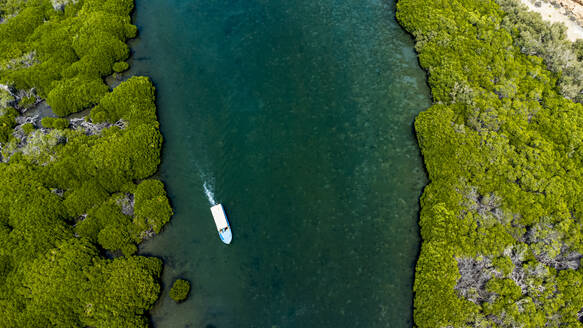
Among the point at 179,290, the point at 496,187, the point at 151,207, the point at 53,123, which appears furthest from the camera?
the point at 53,123

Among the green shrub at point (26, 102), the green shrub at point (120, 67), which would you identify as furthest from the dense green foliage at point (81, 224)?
the green shrub at point (120, 67)

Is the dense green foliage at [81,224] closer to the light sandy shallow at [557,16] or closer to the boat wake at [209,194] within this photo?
the boat wake at [209,194]

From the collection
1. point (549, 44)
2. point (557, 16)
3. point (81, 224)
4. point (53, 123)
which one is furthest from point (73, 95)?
point (557, 16)

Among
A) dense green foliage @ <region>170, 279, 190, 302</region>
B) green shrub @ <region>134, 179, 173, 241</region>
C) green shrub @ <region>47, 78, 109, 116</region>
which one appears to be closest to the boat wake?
green shrub @ <region>134, 179, 173, 241</region>

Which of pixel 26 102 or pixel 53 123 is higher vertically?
pixel 26 102

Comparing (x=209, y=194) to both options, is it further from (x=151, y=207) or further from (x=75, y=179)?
(x=75, y=179)

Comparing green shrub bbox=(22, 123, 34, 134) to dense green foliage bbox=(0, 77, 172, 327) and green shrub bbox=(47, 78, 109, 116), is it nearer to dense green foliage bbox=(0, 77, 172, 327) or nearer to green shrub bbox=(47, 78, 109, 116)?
dense green foliage bbox=(0, 77, 172, 327)
